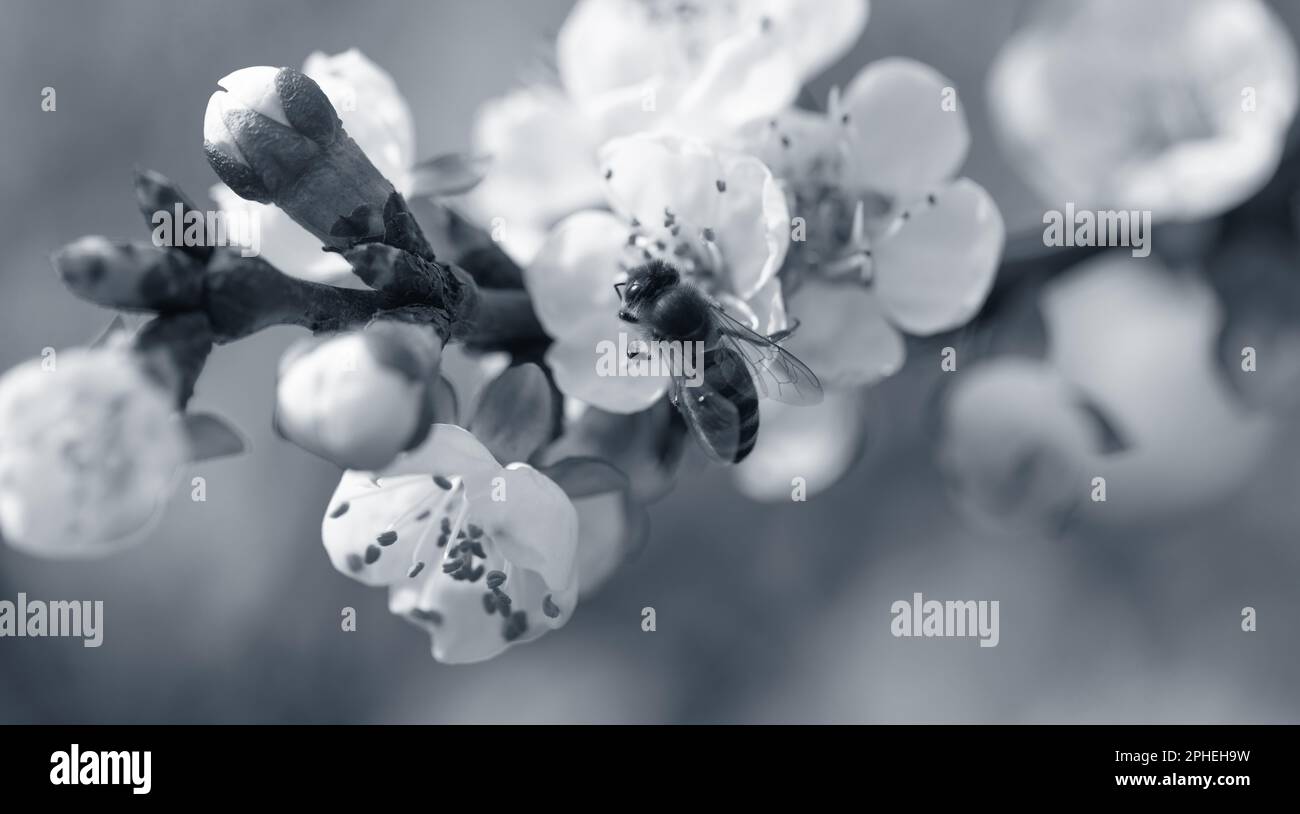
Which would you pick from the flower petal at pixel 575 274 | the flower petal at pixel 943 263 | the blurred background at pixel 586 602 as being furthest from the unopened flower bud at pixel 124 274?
the blurred background at pixel 586 602

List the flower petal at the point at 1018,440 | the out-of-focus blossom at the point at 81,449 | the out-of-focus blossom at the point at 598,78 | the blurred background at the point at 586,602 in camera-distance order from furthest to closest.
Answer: the blurred background at the point at 586,602 < the flower petal at the point at 1018,440 < the out-of-focus blossom at the point at 598,78 < the out-of-focus blossom at the point at 81,449

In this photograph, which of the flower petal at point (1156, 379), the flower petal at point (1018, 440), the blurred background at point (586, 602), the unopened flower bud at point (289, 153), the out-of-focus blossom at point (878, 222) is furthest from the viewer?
the blurred background at point (586, 602)

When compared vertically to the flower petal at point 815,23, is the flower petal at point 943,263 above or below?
below

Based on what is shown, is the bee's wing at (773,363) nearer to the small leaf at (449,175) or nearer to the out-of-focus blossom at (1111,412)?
the small leaf at (449,175)

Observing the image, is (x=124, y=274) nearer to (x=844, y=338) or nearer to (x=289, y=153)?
(x=289, y=153)

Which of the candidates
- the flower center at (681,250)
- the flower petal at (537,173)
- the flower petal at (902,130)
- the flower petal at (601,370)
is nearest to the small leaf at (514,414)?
the flower petal at (601,370)

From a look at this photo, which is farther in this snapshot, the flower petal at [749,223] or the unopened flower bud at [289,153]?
the flower petal at [749,223]

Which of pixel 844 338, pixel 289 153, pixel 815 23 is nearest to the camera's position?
pixel 289 153

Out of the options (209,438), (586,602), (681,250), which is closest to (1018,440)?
(681,250)
